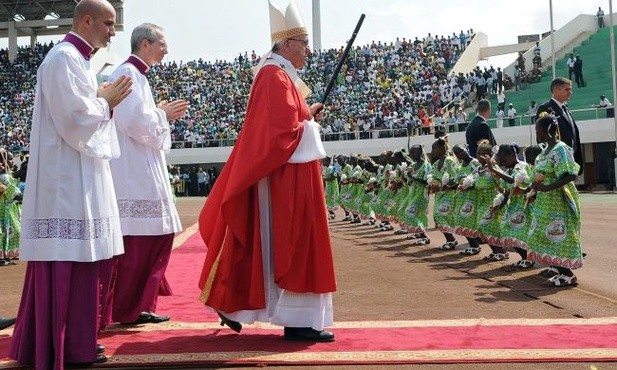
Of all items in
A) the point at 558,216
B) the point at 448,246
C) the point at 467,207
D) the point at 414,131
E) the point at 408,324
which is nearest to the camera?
the point at 408,324

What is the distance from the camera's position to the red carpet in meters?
4.74

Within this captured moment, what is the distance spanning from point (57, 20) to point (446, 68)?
22.6m

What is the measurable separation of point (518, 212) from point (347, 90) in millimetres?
32236

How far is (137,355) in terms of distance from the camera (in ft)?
16.3

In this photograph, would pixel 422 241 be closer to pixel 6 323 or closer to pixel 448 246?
pixel 448 246

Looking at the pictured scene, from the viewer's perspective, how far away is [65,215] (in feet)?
15.3

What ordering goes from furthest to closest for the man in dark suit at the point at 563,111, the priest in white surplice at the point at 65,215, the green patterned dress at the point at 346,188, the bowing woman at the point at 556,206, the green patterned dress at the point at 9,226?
the green patterned dress at the point at 346,188 → the green patterned dress at the point at 9,226 → the man in dark suit at the point at 563,111 → the bowing woman at the point at 556,206 → the priest in white surplice at the point at 65,215

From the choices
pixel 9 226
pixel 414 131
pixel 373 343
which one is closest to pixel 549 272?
pixel 373 343

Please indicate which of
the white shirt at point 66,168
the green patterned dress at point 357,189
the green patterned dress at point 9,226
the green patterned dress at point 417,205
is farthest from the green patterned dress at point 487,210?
the green patterned dress at point 357,189

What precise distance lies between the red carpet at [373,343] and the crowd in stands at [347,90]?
2731cm

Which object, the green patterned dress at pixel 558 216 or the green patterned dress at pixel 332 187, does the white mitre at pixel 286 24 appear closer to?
the green patterned dress at pixel 558 216

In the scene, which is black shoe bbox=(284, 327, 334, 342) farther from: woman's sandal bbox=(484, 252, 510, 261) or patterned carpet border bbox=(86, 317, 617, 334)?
woman's sandal bbox=(484, 252, 510, 261)

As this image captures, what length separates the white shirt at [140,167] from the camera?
19.8 ft

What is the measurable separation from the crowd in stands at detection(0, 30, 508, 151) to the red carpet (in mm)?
27309
